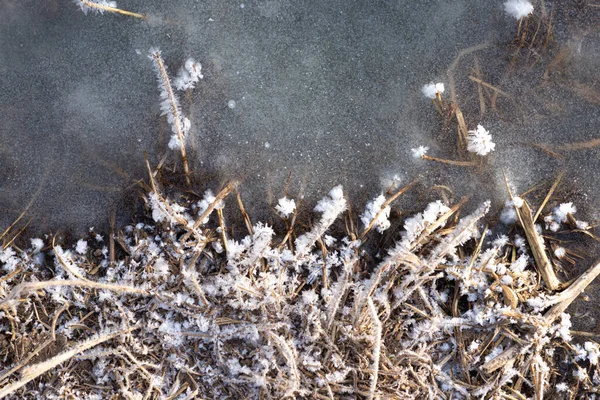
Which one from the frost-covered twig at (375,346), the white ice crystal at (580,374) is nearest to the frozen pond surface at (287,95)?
the frost-covered twig at (375,346)

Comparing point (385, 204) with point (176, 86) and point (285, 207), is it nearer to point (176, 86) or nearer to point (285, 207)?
point (285, 207)

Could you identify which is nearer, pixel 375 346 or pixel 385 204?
pixel 375 346

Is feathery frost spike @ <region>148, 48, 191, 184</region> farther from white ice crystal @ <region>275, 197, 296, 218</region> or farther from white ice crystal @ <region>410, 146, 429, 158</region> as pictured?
white ice crystal @ <region>410, 146, 429, 158</region>

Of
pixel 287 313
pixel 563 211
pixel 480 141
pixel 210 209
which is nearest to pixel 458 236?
Result: pixel 480 141

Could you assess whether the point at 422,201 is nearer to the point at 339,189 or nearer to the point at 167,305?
the point at 339,189

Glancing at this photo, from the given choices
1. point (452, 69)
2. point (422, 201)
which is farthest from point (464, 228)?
point (452, 69)

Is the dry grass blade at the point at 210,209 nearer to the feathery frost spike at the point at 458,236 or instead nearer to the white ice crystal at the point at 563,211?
the feathery frost spike at the point at 458,236
